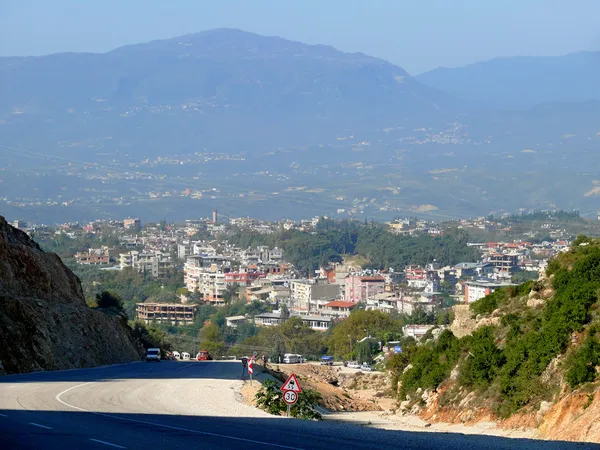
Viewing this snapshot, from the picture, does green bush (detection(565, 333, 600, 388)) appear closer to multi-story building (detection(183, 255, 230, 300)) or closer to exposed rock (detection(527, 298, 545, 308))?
exposed rock (detection(527, 298, 545, 308))

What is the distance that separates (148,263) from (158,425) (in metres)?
152

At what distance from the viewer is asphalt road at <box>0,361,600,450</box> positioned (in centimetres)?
1677

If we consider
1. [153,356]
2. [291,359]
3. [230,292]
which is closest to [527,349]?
[153,356]

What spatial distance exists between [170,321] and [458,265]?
64510mm

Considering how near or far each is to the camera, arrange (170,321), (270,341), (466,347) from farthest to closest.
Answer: (170,321), (270,341), (466,347)

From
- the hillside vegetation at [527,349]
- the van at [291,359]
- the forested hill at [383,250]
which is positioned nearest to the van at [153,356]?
the hillside vegetation at [527,349]

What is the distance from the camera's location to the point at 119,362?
4872 centimetres

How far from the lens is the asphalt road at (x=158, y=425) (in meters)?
16.8

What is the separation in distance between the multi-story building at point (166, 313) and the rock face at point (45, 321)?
6398 centimetres

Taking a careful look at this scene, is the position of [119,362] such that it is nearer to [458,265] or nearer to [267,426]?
[267,426]

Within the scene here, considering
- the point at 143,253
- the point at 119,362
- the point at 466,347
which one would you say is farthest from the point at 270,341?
the point at 143,253

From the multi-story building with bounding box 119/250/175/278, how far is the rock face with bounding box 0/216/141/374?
11070cm

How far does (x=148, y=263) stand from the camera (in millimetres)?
170625

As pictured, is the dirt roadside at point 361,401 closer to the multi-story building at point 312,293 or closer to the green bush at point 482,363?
the green bush at point 482,363
